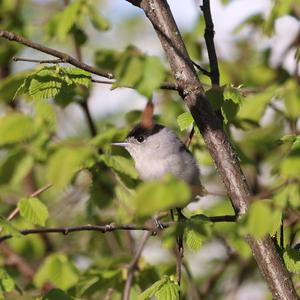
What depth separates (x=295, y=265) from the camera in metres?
2.44

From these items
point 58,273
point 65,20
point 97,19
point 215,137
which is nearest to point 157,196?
point 215,137

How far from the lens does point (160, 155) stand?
3551mm

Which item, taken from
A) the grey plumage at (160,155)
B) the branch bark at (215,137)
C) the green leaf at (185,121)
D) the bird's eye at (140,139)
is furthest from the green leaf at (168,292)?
the bird's eye at (140,139)

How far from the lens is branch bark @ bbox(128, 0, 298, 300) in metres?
2.27

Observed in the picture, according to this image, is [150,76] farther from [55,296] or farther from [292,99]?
[55,296]

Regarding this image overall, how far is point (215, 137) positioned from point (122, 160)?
0.87 meters

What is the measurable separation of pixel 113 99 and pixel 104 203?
3.86m

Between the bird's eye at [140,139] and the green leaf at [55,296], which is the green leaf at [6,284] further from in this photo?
the bird's eye at [140,139]

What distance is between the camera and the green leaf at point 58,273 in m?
3.43

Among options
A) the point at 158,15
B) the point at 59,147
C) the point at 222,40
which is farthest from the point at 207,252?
the point at 59,147

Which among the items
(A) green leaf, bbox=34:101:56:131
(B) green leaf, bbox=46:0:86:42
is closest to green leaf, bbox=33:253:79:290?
(A) green leaf, bbox=34:101:56:131

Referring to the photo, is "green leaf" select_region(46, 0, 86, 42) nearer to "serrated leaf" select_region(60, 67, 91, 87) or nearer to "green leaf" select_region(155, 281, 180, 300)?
"serrated leaf" select_region(60, 67, 91, 87)

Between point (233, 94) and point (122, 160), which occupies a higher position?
point (233, 94)

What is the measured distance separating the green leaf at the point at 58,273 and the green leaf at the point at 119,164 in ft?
2.17
